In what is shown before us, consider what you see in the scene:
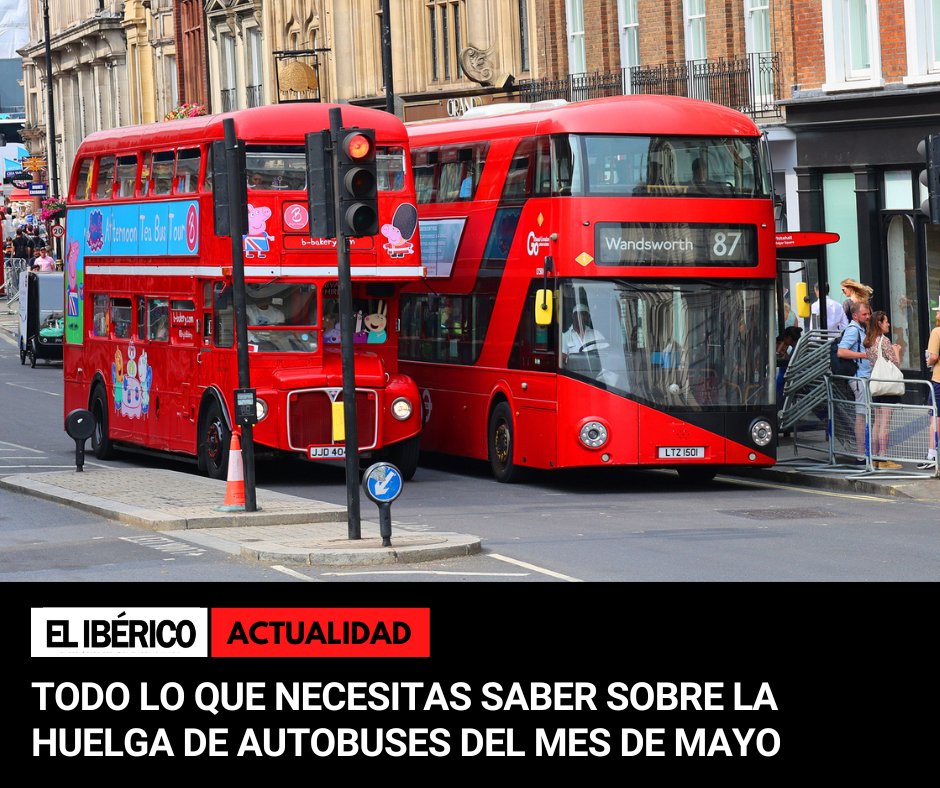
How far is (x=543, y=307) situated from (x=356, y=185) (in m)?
6.55

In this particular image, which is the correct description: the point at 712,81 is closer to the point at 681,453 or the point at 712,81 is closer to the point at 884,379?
the point at 884,379

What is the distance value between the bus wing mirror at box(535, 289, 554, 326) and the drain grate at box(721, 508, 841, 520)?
3245mm

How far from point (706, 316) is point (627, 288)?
0.90 meters

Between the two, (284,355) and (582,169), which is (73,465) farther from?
(582,169)

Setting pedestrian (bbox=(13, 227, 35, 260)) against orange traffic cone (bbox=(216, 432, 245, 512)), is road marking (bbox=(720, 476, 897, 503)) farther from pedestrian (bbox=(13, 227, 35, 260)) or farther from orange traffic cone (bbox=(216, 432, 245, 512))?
pedestrian (bbox=(13, 227, 35, 260))

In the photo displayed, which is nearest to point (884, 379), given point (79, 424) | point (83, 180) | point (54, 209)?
point (79, 424)

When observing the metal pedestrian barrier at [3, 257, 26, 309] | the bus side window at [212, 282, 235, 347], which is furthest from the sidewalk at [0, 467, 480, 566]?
the metal pedestrian barrier at [3, 257, 26, 309]

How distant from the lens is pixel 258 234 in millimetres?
21938

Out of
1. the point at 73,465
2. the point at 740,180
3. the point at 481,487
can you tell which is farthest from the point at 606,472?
the point at 73,465

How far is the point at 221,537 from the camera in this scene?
1678 cm

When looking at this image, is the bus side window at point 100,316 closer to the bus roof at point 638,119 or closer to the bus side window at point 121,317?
Answer: the bus side window at point 121,317

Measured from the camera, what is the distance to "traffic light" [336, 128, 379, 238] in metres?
15.1

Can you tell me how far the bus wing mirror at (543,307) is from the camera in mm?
21375

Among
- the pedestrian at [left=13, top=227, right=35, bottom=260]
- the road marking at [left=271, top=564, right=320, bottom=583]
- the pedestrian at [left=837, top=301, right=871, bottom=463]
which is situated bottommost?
A: the road marking at [left=271, top=564, right=320, bottom=583]
